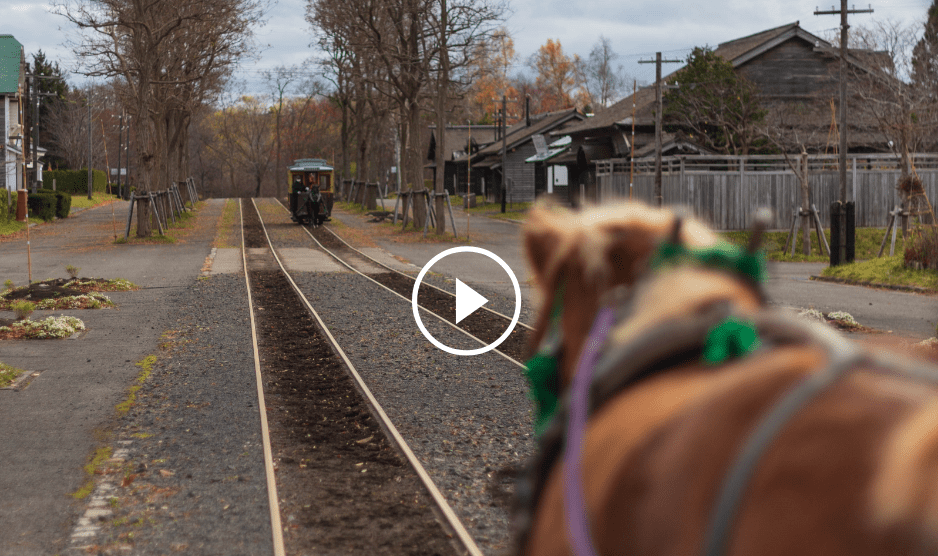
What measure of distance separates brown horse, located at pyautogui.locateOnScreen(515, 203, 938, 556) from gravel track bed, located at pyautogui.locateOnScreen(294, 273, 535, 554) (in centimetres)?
371

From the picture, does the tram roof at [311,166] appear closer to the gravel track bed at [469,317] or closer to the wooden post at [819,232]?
the gravel track bed at [469,317]

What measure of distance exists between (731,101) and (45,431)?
3062cm

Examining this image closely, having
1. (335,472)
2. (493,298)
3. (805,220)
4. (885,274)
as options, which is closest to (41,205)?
(493,298)

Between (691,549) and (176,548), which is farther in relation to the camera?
(176,548)

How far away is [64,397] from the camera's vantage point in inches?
364

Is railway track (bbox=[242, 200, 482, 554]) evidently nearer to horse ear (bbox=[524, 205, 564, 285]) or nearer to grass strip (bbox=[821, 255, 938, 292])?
horse ear (bbox=[524, 205, 564, 285])

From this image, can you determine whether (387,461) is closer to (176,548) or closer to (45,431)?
(176,548)

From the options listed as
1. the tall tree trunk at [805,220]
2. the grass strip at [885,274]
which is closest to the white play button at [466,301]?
the grass strip at [885,274]

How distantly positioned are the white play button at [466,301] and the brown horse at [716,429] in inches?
465

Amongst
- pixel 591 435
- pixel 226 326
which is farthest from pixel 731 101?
pixel 591 435

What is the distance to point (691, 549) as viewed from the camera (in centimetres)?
96

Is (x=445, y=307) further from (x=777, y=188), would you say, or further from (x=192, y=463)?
A: (x=777, y=188)

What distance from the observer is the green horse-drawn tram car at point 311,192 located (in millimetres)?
41406

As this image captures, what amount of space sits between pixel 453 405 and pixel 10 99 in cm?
5096
